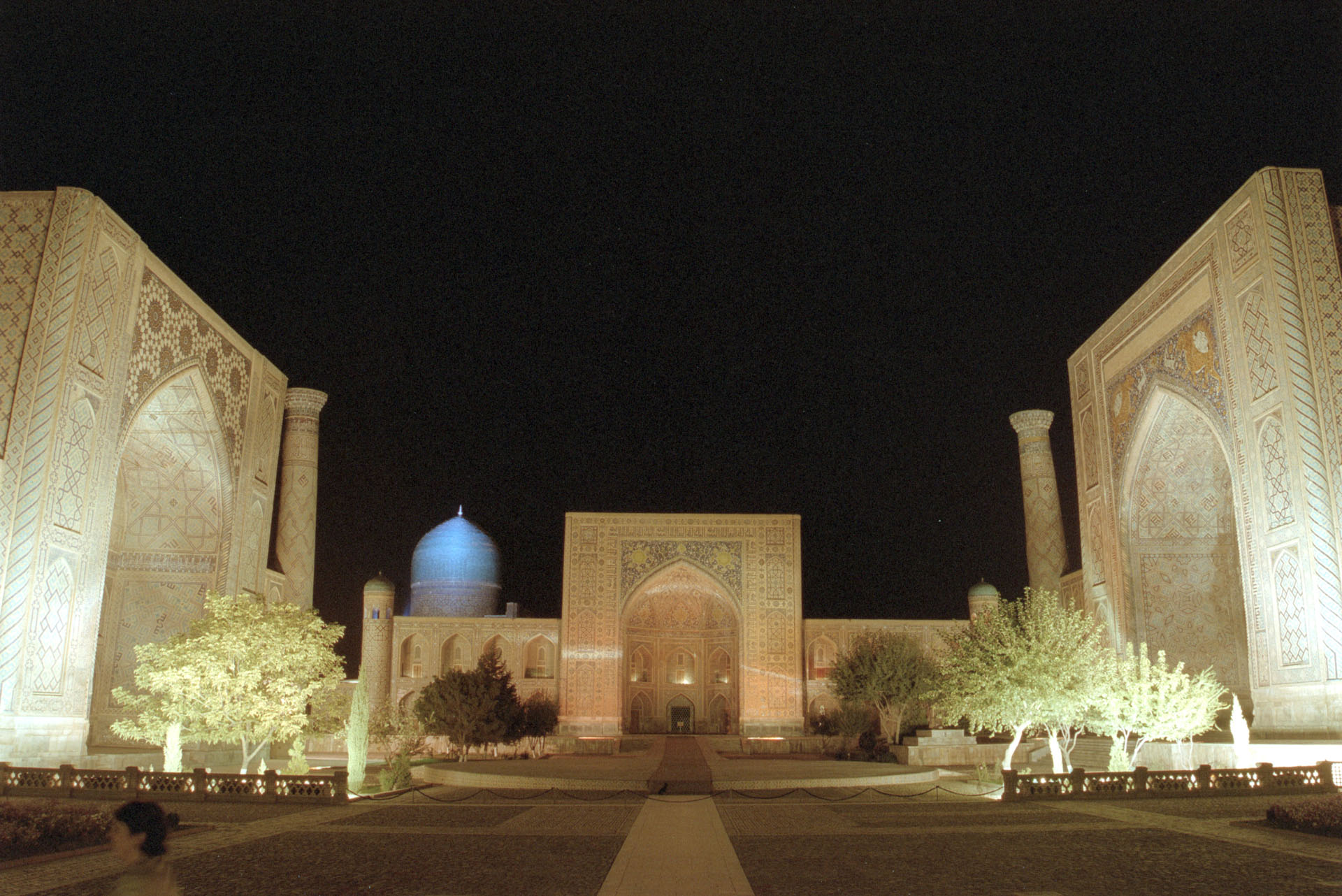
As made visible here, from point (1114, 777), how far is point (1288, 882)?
511cm

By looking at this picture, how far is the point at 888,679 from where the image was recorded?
21000 millimetres

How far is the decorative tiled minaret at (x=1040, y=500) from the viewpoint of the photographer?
2362cm

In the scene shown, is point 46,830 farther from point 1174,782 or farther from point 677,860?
point 1174,782

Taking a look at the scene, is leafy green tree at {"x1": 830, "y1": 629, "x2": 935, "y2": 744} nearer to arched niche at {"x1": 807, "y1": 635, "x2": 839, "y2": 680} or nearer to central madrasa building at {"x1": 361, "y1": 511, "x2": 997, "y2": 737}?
central madrasa building at {"x1": 361, "y1": 511, "x2": 997, "y2": 737}

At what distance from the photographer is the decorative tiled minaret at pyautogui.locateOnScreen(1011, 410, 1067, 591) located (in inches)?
930

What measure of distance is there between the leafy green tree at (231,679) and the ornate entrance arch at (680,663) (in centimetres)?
1733

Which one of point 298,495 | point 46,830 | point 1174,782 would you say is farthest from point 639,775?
point 298,495

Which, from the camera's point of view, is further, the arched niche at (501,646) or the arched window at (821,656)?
the arched window at (821,656)

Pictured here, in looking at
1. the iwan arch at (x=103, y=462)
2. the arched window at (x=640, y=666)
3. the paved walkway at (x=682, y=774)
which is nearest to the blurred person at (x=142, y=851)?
the iwan arch at (x=103, y=462)

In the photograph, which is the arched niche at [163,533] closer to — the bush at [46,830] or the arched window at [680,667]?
the bush at [46,830]

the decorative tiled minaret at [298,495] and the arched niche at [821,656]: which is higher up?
the decorative tiled minaret at [298,495]

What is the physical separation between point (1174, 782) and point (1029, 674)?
2.08m

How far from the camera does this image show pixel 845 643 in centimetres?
2852

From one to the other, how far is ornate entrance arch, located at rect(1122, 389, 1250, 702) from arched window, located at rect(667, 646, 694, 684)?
15.6m
